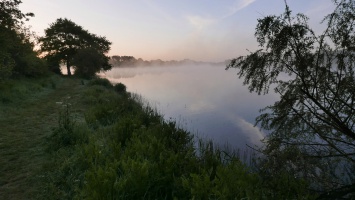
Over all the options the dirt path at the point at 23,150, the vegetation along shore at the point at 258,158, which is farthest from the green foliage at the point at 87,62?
the vegetation along shore at the point at 258,158

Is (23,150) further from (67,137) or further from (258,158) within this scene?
(258,158)

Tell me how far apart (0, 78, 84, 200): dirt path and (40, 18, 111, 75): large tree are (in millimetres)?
32069

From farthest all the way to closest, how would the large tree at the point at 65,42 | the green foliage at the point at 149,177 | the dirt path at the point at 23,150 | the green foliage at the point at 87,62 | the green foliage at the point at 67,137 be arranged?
1. the large tree at the point at 65,42
2. the green foliage at the point at 87,62
3. the green foliage at the point at 67,137
4. the dirt path at the point at 23,150
5. the green foliage at the point at 149,177

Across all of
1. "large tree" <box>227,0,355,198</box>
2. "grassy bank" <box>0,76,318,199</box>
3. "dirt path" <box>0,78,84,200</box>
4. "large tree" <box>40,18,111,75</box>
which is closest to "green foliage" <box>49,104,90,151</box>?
"grassy bank" <box>0,76,318,199</box>

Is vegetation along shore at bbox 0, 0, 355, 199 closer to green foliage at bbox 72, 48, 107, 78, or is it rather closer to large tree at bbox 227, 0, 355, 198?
large tree at bbox 227, 0, 355, 198

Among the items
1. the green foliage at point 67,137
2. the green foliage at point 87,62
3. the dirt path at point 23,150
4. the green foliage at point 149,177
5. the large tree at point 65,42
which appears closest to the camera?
the green foliage at point 149,177

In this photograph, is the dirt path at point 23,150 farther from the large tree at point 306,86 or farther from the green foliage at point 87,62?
the green foliage at point 87,62

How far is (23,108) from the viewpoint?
39.6 feet

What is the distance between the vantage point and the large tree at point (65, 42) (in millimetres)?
41062

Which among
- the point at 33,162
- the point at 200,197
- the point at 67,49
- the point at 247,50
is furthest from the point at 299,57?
the point at 67,49

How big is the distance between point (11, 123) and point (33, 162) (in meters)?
4.45

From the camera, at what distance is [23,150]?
650cm

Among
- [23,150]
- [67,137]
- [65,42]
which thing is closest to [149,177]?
[67,137]

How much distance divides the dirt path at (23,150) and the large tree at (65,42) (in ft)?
105
